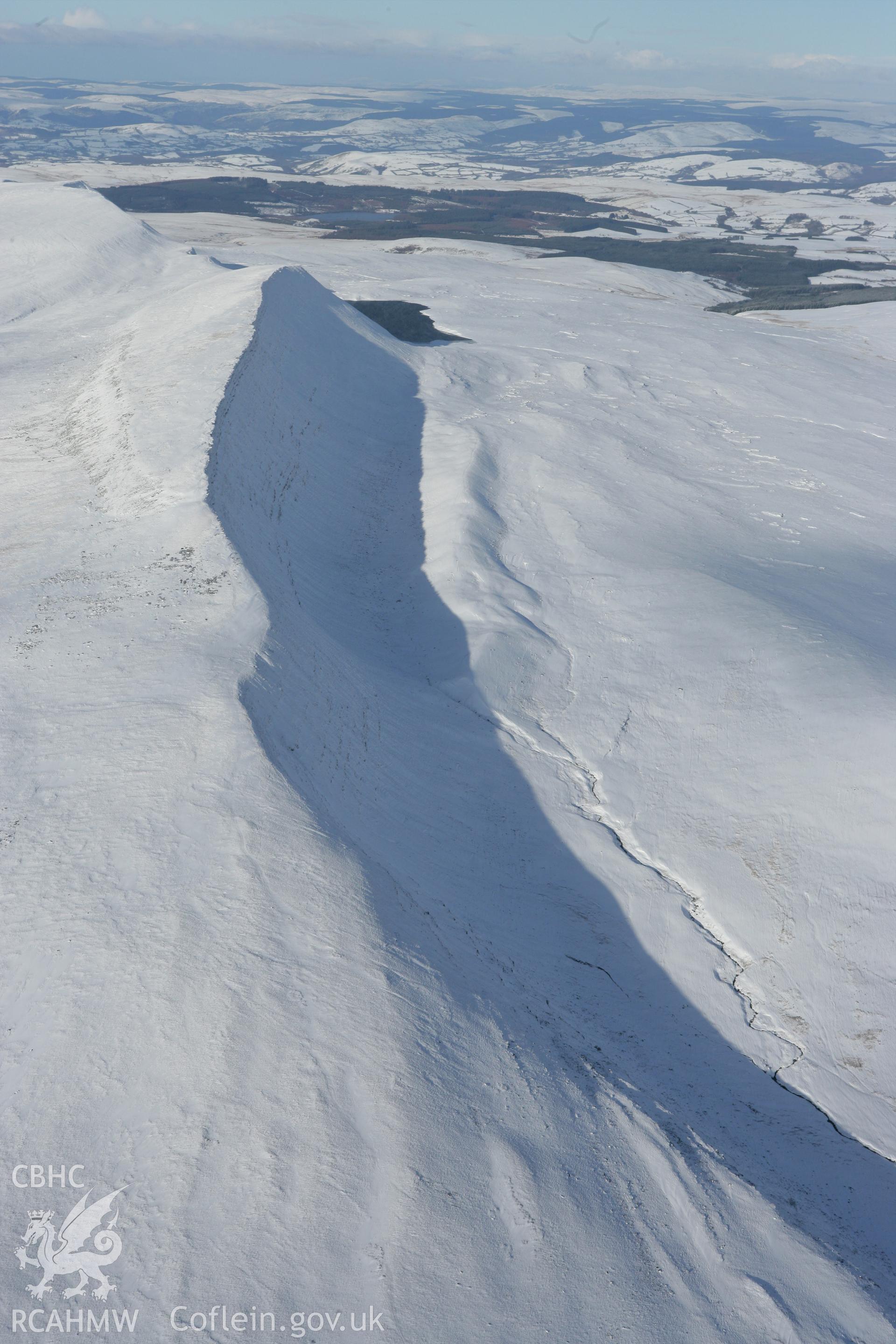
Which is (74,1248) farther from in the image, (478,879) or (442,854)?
(478,879)

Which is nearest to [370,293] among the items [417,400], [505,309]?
[505,309]

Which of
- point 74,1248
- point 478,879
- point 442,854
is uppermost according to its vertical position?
point 74,1248

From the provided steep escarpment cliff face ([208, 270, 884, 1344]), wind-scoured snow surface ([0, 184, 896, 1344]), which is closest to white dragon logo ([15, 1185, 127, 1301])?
wind-scoured snow surface ([0, 184, 896, 1344])

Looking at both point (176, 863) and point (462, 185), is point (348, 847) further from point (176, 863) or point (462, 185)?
point (462, 185)

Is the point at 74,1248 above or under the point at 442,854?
above

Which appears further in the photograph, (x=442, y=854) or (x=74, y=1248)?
(x=442, y=854)

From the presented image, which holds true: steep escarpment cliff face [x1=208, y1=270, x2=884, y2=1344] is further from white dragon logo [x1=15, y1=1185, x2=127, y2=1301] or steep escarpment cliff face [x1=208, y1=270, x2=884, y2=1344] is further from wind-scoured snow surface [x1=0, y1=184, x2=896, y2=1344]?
white dragon logo [x1=15, y1=1185, x2=127, y2=1301]

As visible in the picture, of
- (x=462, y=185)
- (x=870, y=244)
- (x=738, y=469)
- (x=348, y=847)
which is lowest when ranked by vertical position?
(x=348, y=847)

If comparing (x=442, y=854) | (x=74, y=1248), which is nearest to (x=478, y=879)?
(x=442, y=854)
